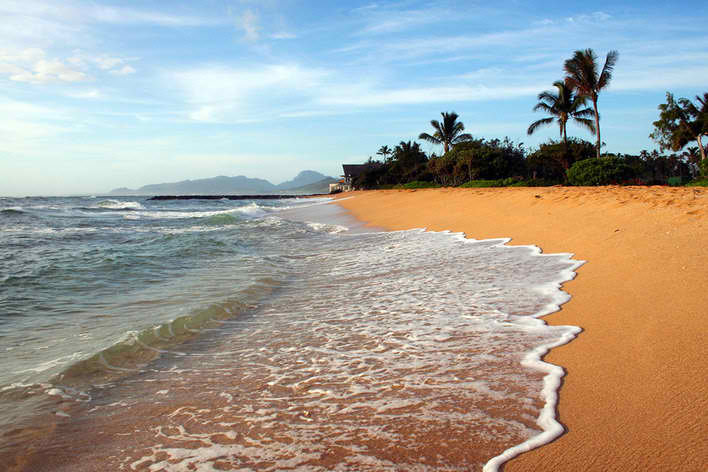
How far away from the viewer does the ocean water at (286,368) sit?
220 cm

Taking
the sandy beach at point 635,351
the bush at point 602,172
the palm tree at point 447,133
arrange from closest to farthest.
→ 1. the sandy beach at point 635,351
2. the bush at point 602,172
3. the palm tree at point 447,133

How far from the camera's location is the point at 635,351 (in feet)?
9.44

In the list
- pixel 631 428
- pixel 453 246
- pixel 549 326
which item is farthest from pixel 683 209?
pixel 631 428

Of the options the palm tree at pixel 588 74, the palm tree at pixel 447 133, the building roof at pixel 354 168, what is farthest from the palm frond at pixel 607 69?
the building roof at pixel 354 168

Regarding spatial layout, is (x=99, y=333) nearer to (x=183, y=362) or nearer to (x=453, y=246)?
(x=183, y=362)

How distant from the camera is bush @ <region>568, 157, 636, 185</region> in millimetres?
22047

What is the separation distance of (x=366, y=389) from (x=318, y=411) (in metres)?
0.37

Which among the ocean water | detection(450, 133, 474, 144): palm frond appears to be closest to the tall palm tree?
detection(450, 133, 474, 144): palm frond

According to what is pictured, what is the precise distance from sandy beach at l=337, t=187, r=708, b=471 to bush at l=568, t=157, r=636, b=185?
1650cm

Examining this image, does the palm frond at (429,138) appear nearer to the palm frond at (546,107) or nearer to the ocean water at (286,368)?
the palm frond at (546,107)

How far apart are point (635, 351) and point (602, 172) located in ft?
73.9

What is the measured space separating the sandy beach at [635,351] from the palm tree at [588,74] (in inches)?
1044

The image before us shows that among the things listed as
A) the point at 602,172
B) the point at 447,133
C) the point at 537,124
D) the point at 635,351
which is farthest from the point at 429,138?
the point at 635,351

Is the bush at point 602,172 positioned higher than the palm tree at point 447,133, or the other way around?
the palm tree at point 447,133
